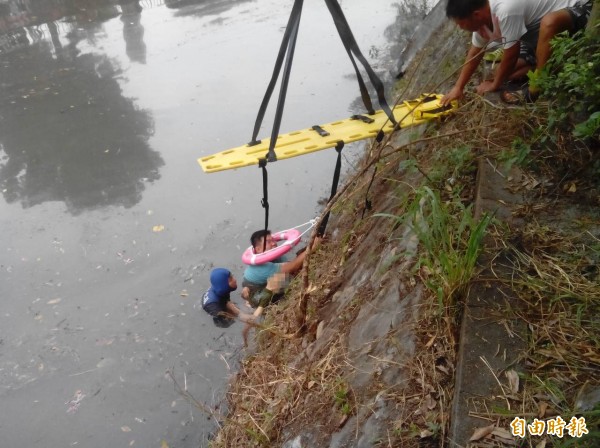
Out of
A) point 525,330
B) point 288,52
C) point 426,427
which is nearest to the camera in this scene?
point 426,427

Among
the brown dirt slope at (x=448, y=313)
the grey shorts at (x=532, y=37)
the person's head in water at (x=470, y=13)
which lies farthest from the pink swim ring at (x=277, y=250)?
the grey shorts at (x=532, y=37)

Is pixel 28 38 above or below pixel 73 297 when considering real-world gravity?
above

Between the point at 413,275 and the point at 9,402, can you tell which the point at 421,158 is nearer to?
the point at 413,275

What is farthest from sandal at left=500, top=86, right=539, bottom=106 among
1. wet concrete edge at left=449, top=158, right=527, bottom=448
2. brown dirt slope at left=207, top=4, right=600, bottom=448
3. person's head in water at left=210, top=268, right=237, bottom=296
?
person's head in water at left=210, top=268, right=237, bottom=296

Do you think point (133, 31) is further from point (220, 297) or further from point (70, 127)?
point (220, 297)

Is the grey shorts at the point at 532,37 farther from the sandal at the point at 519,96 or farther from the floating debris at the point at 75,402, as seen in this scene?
the floating debris at the point at 75,402

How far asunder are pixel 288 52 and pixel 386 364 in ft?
5.40

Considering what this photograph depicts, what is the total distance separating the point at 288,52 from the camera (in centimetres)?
245

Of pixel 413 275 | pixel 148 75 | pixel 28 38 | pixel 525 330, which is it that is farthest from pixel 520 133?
pixel 28 38

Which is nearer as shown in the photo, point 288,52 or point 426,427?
point 426,427

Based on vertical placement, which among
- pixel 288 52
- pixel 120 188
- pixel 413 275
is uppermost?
pixel 288 52

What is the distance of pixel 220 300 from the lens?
156 inches

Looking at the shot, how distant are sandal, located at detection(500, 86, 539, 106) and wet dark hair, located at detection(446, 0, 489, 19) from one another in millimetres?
565

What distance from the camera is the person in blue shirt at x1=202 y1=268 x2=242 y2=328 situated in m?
3.93
